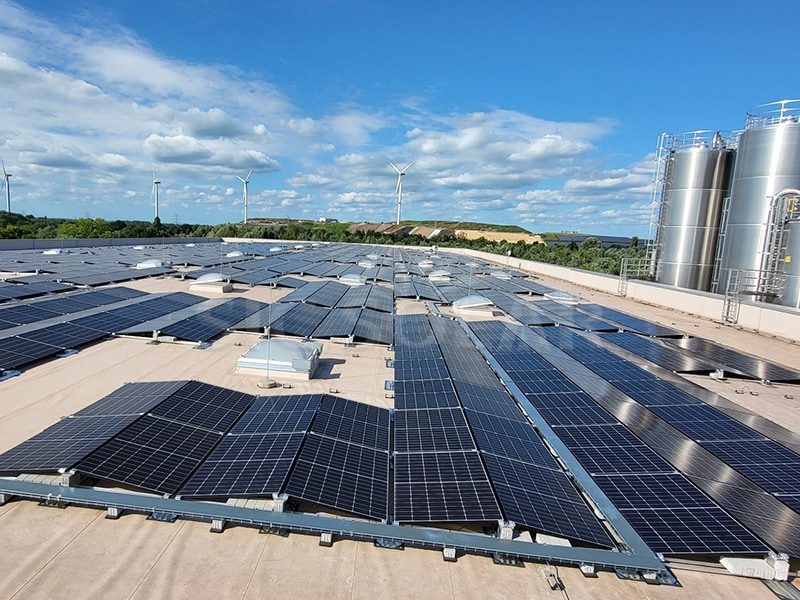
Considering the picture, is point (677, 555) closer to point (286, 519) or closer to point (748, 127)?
point (286, 519)

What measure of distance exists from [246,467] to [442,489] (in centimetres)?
489

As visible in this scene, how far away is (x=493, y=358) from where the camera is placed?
24609mm

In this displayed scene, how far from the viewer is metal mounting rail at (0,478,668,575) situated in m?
9.52

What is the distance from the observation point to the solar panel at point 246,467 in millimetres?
10570

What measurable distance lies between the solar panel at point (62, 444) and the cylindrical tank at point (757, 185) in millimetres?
44319

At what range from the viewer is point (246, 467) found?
451 inches

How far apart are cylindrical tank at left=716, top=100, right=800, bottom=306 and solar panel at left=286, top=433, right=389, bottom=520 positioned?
3861cm

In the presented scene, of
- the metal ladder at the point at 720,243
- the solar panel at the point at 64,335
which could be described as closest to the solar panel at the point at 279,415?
the solar panel at the point at 64,335

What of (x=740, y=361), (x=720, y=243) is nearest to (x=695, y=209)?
(x=720, y=243)

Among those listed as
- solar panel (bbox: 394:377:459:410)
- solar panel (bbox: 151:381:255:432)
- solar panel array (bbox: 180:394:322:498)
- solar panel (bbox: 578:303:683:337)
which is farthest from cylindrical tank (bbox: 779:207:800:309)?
solar panel (bbox: 151:381:255:432)

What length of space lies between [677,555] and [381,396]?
1117 cm

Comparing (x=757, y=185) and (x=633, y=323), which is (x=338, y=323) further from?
(x=757, y=185)

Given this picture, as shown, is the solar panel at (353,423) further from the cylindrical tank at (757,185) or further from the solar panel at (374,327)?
the cylindrical tank at (757,185)

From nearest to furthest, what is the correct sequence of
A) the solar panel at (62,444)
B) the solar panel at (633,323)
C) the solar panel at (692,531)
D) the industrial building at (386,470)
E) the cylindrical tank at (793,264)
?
the industrial building at (386,470), the solar panel at (692,531), the solar panel at (62,444), the solar panel at (633,323), the cylindrical tank at (793,264)
